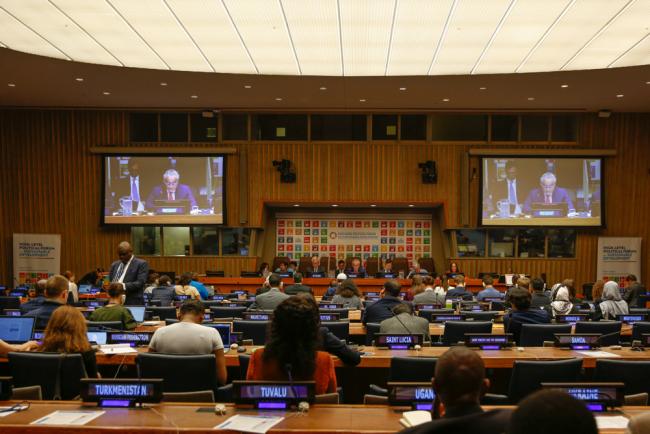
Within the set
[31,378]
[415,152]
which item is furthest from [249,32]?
[31,378]

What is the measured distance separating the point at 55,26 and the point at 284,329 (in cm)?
1063

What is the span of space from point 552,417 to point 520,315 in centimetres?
497

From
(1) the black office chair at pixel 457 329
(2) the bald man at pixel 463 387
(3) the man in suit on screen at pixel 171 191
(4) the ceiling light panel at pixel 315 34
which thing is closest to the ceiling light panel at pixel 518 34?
(4) the ceiling light panel at pixel 315 34

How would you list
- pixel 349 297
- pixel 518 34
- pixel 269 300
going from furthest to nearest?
pixel 518 34, pixel 349 297, pixel 269 300

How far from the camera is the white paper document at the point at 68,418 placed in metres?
2.90

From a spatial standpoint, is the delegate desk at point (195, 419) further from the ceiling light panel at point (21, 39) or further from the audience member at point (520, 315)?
the ceiling light panel at point (21, 39)

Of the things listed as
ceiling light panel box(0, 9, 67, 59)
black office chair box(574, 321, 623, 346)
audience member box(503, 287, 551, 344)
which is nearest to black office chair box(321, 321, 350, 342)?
audience member box(503, 287, 551, 344)

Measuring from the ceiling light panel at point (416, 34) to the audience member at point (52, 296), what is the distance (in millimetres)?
7598

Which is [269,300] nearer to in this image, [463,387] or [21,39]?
[463,387]

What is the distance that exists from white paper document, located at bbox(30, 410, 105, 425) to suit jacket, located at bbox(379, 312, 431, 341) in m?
3.08

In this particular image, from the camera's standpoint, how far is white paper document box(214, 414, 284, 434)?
110 inches

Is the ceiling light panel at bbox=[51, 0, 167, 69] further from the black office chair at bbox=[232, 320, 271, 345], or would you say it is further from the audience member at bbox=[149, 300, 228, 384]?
the audience member at bbox=[149, 300, 228, 384]

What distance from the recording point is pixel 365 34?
12156 mm

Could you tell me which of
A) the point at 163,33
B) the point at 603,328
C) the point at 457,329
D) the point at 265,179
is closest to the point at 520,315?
the point at 457,329
